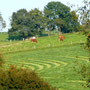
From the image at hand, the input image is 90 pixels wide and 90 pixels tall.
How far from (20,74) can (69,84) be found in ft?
57.7

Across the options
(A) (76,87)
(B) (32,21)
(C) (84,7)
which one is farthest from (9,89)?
(B) (32,21)

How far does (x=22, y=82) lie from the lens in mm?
16469

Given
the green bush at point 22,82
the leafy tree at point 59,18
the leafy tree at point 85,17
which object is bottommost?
Answer: the green bush at point 22,82

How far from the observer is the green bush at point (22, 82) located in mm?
16453

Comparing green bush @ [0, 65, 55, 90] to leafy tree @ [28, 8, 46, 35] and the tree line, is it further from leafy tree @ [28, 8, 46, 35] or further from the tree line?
leafy tree @ [28, 8, 46, 35]

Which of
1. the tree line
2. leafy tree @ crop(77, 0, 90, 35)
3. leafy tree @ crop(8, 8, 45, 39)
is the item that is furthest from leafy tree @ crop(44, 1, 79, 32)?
leafy tree @ crop(77, 0, 90, 35)

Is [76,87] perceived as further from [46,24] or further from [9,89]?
[46,24]

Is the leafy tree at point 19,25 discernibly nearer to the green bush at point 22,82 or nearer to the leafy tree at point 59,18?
the leafy tree at point 59,18

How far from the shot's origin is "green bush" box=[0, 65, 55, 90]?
54.0 ft

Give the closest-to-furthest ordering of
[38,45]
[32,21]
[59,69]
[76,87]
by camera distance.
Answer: [76,87] → [59,69] → [38,45] → [32,21]

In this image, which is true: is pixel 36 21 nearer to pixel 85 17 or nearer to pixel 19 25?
pixel 19 25

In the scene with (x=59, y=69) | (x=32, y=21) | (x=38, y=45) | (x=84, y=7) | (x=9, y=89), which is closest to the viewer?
(x=9, y=89)

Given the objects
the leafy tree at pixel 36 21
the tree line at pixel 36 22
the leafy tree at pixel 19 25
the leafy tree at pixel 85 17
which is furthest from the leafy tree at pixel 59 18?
the leafy tree at pixel 85 17

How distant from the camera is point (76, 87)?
32.0 m
